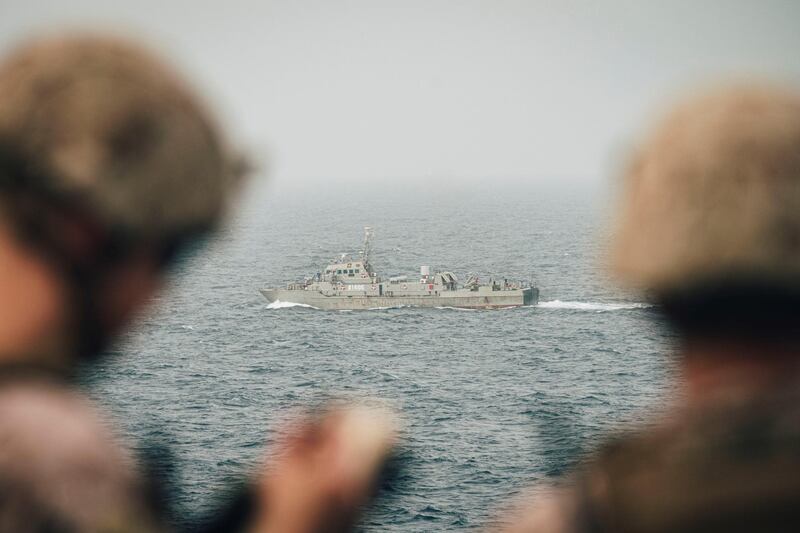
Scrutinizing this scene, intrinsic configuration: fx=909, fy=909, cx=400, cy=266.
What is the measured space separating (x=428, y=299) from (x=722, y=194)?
4923 inches

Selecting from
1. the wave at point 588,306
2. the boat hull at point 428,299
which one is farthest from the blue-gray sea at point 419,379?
the boat hull at point 428,299

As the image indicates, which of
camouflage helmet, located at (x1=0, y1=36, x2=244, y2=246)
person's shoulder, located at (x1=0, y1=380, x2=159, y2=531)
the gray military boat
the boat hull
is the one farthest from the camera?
the boat hull

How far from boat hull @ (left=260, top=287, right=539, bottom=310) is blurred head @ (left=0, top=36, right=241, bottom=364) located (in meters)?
122

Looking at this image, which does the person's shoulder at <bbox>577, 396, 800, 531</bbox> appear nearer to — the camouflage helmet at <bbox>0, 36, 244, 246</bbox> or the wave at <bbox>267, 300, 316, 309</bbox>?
the camouflage helmet at <bbox>0, 36, 244, 246</bbox>

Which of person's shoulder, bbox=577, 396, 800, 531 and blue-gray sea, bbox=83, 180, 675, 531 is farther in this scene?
blue-gray sea, bbox=83, 180, 675, 531

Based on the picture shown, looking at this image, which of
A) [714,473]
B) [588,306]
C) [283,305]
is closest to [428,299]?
[283,305]

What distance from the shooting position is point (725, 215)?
1886 mm

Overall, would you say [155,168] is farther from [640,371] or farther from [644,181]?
[640,371]

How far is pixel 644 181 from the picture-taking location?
2018 millimetres

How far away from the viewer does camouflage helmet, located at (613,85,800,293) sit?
1871mm

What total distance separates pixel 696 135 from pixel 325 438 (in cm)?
109

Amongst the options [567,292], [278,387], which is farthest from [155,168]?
[567,292]

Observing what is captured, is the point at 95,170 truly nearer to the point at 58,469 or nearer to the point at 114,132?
the point at 114,132

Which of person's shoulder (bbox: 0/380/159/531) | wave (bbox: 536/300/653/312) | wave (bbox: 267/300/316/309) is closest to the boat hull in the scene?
wave (bbox: 267/300/316/309)
